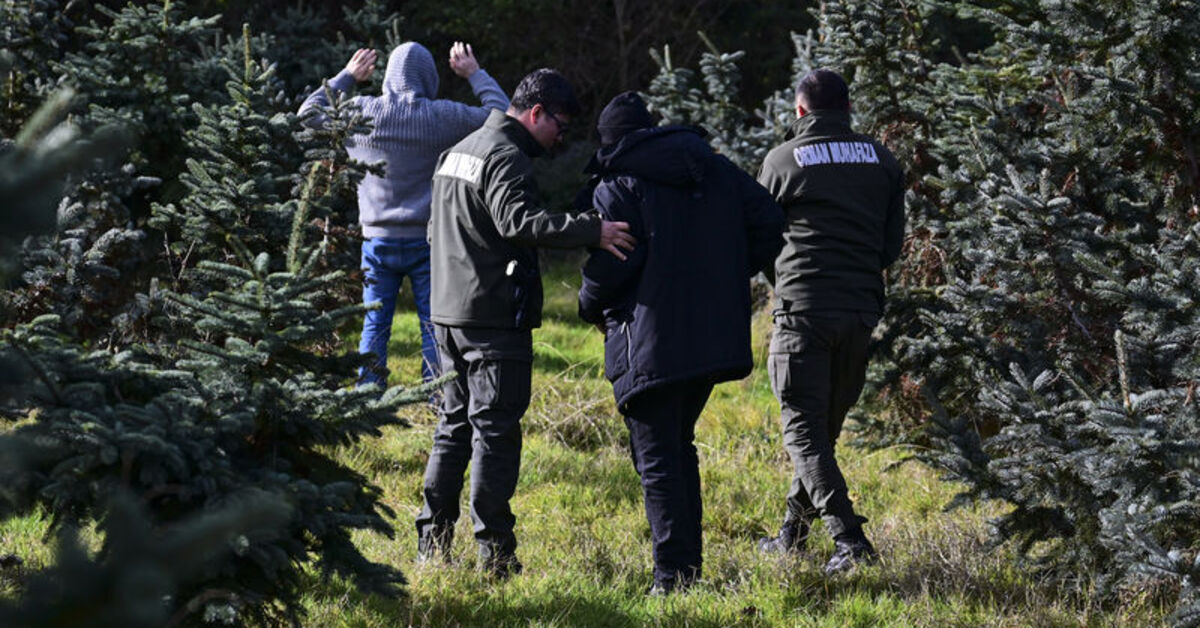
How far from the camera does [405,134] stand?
6.59 metres

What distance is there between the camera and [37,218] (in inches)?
53.4

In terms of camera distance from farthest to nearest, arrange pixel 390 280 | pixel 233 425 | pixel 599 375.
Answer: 1. pixel 599 375
2. pixel 390 280
3. pixel 233 425

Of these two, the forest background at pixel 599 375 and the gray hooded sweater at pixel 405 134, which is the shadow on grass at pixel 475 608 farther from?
the gray hooded sweater at pixel 405 134

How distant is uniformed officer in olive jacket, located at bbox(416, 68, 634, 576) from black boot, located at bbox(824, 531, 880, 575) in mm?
1177

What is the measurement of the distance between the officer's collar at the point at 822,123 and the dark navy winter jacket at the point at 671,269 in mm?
637

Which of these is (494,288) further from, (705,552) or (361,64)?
(361,64)

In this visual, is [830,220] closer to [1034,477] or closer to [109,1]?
[1034,477]

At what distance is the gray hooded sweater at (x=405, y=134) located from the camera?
6527 millimetres

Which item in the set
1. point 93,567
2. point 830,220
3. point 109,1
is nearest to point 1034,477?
point 830,220

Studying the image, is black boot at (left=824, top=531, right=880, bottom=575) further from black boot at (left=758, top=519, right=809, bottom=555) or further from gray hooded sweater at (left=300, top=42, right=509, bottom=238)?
gray hooded sweater at (left=300, top=42, right=509, bottom=238)

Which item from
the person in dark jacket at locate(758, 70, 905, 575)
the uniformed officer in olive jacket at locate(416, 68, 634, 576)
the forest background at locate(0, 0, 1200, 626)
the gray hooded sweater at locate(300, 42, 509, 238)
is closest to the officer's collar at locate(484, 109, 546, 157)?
the uniformed officer in olive jacket at locate(416, 68, 634, 576)

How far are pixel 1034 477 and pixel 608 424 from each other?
2.96m

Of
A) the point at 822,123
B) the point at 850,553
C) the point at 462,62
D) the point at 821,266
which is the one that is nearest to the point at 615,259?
the point at 821,266

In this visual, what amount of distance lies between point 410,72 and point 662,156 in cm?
243
